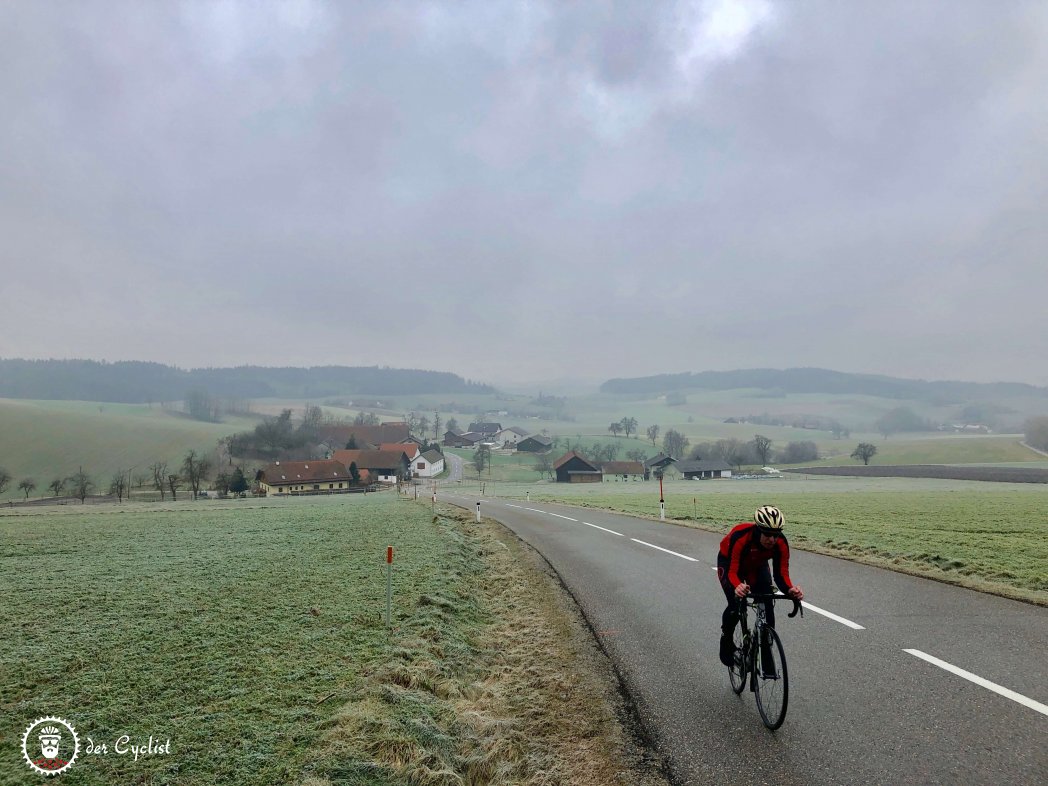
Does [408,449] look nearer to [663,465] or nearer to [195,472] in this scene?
[195,472]

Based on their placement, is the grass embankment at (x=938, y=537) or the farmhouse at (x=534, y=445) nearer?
the grass embankment at (x=938, y=537)

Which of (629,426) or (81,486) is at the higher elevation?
(629,426)

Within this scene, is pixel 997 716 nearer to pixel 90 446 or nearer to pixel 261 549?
pixel 261 549

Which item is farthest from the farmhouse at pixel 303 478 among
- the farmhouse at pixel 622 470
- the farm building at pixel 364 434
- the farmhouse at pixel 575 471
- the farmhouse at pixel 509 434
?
the farmhouse at pixel 509 434

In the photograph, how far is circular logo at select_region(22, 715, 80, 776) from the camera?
477cm

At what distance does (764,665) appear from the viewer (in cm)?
560

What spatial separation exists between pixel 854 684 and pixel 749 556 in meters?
1.81

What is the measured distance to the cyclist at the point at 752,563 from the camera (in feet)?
19.2

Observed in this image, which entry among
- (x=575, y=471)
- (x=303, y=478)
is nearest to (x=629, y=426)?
(x=575, y=471)

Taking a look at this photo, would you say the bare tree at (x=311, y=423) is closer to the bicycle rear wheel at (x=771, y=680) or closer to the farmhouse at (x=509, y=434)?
the farmhouse at (x=509, y=434)

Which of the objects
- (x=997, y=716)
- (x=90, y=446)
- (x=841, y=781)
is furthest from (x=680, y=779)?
(x=90, y=446)

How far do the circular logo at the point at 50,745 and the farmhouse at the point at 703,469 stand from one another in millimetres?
117106

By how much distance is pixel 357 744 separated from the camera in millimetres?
5078

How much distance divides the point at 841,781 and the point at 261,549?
606 inches
